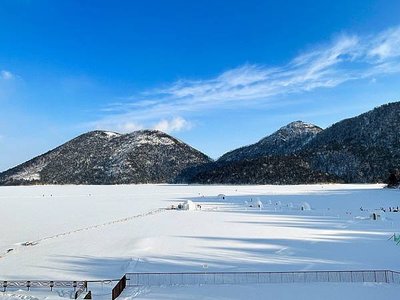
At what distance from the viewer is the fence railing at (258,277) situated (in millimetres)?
18219

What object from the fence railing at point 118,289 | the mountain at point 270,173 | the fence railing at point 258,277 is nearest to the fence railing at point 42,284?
the fence railing at point 118,289

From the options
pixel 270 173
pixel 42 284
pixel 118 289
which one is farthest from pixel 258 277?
pixel 270 173

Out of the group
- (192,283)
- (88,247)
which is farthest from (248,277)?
(88,247)

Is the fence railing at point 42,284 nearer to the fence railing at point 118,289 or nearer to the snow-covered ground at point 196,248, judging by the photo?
the snow-covered ground at point 196,248

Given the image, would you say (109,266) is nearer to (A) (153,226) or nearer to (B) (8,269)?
(B) (8,269)

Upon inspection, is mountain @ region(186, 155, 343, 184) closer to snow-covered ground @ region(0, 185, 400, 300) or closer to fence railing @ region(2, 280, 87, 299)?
snow-covered ground @ region(0, 185, 400, 300)

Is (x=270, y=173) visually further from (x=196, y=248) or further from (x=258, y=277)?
(x=258, y=277)

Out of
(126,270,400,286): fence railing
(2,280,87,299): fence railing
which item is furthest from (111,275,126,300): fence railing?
(2,280,87,299): fence railing

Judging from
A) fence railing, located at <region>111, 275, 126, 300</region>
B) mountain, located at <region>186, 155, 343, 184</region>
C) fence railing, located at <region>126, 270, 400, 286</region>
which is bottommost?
fence railing, located at <region>126, 270, 400, 286</region>

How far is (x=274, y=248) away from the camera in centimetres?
2550

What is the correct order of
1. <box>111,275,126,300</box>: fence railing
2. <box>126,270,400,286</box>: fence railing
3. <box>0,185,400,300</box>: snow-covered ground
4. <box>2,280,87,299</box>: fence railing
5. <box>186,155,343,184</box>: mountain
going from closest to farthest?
1. <box>111,275,126,300</box>: fence railing
2. <box>2,280,87,299</box>: fence railing
3. <box>126,270,400,286</box>: fence railing
4. <box>0,185,400,300</box>: snow-covered ground
5. <box>186,155,343,184</box>: mountain

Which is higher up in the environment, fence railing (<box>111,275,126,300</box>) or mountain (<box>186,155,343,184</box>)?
mountain (<box>186,155,343,184</box>)

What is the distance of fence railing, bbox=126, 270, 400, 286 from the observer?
1822 cm

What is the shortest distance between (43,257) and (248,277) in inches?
502
